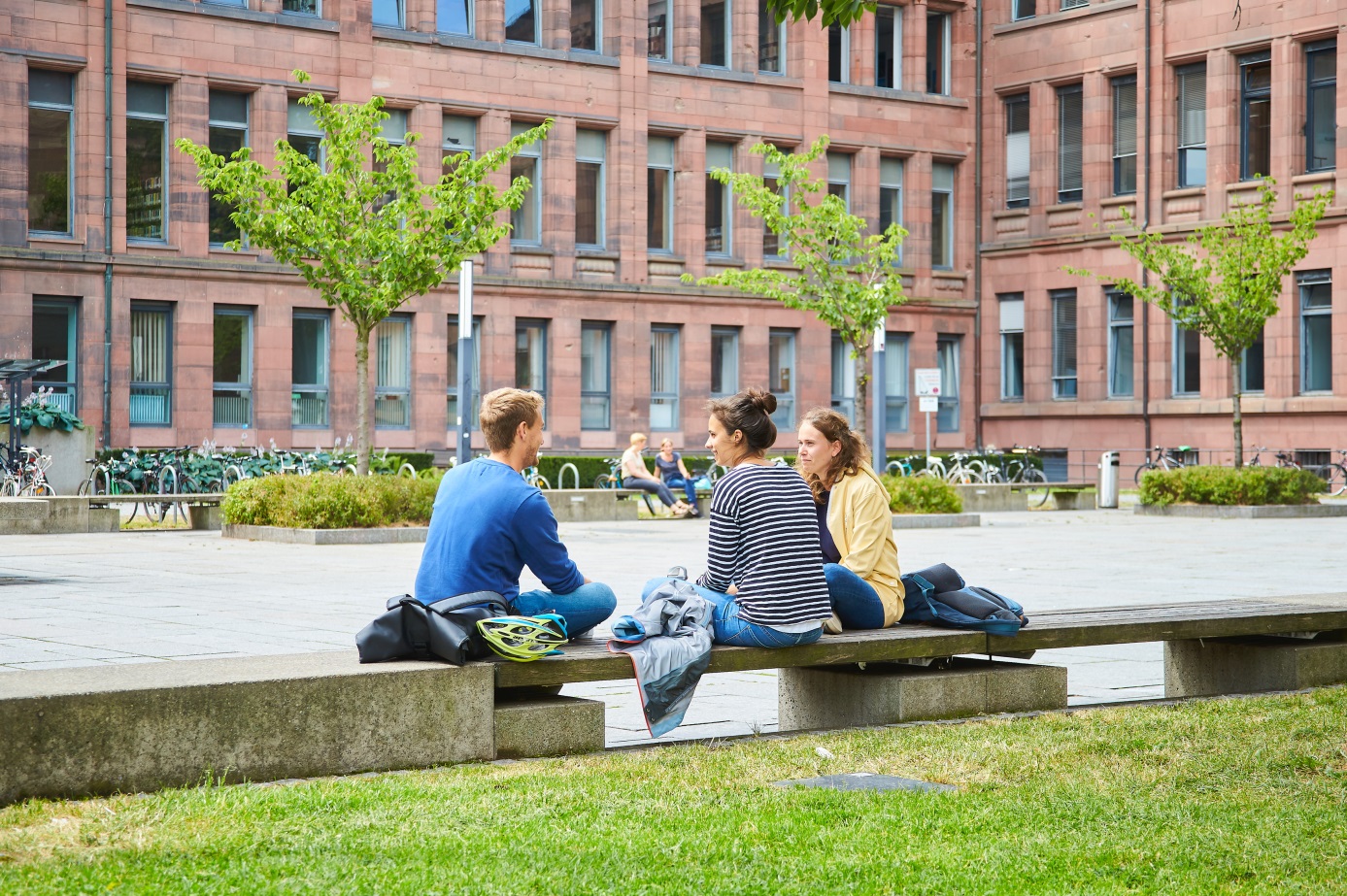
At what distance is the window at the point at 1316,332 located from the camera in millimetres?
40156

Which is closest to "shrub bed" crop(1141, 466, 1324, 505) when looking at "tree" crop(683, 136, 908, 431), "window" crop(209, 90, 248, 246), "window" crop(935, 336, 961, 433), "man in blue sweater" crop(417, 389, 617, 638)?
"tree" crop(683, 136, 908, 431)

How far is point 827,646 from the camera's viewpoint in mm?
7281

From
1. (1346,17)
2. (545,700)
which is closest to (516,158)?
(1346,17)

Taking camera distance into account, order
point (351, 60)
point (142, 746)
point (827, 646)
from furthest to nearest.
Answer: point (351, 60) → point (827, 646) → point (142, 746)

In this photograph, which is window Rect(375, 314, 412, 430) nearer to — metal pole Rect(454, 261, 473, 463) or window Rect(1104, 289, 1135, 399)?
metal pole Rect(454, 261, 473, 463)

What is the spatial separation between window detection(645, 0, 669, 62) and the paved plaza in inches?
709

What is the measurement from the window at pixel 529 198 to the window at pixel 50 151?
982cm

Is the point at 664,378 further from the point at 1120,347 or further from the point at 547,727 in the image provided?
the point at 547,727

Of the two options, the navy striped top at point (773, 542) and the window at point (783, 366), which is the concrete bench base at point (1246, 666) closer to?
the navy striped top at point (773, 542)

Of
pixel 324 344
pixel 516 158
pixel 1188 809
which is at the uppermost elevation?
pixel 516 158

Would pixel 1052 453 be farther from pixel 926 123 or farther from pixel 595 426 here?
pixel 595 426

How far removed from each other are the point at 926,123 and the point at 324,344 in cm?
1724

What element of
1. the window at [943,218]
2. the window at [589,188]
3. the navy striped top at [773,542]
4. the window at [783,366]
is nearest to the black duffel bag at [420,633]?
the navy striped top at [773,542]

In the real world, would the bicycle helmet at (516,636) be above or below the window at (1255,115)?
below
